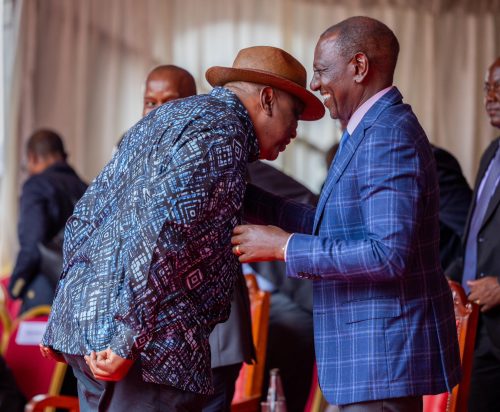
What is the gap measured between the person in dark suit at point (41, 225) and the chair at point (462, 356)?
9.26 feet

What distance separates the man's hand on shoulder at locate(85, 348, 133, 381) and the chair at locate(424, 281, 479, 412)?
1.04 meters

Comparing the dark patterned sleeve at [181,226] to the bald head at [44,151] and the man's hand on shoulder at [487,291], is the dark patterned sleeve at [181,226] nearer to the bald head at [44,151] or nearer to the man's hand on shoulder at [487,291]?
the man's hand on shoulder at [487,291]

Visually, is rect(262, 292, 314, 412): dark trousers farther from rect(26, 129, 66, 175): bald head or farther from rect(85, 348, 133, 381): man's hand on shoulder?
rect(85, 348, 133, 381): man's hand on shoulder

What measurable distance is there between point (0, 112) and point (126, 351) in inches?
186

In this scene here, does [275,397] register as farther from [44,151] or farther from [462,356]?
[44,151]

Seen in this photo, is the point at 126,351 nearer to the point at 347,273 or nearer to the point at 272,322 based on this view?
the point at 347,273

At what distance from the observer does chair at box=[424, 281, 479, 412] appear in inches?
101

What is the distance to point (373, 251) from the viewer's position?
6.51 ft

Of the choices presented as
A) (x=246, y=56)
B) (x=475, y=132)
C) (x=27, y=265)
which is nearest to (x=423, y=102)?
(x=475, y=132)

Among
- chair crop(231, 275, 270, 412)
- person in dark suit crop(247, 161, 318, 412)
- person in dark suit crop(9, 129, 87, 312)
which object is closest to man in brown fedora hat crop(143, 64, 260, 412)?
chair crop(231, 275, 270, 412)

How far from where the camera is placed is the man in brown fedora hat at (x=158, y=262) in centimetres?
193

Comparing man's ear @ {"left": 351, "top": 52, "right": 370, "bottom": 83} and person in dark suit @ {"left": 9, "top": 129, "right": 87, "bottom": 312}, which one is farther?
person in dark suit @ {"left": 9, "top": 129, "right": 87, "bottom": 312}

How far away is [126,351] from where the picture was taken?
192 cm

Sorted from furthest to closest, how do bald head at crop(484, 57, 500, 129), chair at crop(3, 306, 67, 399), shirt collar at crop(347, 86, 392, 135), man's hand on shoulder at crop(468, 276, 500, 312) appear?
chair at crop(3, 306, 67, 399), bald head at crop(484, 57, 500, 129), man's hand on shoulder at crop(468, 276, 500, 312), shirt collar at crop(347, 86, 392, 135)
